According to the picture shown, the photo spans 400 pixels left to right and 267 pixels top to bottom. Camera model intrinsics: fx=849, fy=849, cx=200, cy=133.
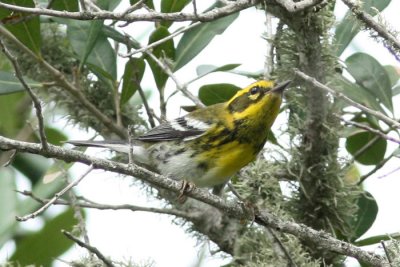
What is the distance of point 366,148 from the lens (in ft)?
14.4

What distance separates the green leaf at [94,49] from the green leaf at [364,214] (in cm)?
144

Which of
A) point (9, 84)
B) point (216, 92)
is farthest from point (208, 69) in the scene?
point (9, 84)

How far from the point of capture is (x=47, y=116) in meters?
4.98

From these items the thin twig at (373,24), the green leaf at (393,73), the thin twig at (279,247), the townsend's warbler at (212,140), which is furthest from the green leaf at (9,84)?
the green leaf at (393,73)

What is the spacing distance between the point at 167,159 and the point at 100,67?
614 mm

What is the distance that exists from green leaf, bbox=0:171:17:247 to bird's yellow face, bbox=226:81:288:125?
4.06ft

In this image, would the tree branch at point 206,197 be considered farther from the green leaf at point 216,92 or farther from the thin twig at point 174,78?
the green leaf at point 216,92

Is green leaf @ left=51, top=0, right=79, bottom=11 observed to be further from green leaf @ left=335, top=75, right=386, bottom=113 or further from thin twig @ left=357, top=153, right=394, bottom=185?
thin twig @ left=357, top=153, right=394, bottom=185

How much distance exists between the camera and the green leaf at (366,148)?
443 cm

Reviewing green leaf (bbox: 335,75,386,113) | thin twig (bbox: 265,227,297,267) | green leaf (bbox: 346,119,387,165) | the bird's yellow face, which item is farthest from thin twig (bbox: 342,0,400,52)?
green leaf (bbox: 346,119,387,165)

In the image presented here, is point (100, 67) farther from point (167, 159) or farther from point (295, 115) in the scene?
point (295, 115)

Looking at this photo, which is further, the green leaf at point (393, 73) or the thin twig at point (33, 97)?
→ the green leaf at point (393, 73)

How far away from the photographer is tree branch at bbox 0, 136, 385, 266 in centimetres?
290

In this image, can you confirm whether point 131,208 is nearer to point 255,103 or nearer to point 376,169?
point 255,103
